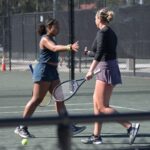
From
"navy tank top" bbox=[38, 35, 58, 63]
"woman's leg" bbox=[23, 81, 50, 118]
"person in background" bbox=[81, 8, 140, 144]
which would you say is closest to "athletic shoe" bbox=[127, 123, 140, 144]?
"person in background" bbox=[81, 8, 140, 144]

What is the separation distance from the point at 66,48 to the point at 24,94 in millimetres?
8510

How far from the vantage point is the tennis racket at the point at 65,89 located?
9648 mm

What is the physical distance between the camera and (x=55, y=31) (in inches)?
376

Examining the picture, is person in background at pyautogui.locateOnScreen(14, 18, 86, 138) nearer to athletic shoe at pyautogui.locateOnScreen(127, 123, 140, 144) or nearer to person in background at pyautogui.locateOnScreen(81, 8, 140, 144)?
person in background at pyautogui.locateOnScreen(81, 8, 140, 144)

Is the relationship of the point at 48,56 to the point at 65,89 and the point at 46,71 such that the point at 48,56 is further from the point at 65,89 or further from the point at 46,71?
the point at 65,89

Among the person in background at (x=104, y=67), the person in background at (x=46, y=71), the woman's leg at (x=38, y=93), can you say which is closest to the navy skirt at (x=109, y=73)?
the person in background at (x=104, y=67)

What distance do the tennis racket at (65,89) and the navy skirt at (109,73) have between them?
76 cm

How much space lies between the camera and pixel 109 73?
8.88m

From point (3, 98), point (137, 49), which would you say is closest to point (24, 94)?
point (3, 98)

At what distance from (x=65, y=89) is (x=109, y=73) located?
46.9 inches

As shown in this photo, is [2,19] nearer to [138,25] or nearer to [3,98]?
[138,25]

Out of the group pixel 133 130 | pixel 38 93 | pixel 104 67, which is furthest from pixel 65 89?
pixel 133 130

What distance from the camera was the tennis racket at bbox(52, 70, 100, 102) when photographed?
9.65 m

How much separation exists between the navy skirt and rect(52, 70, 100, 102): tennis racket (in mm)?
756
